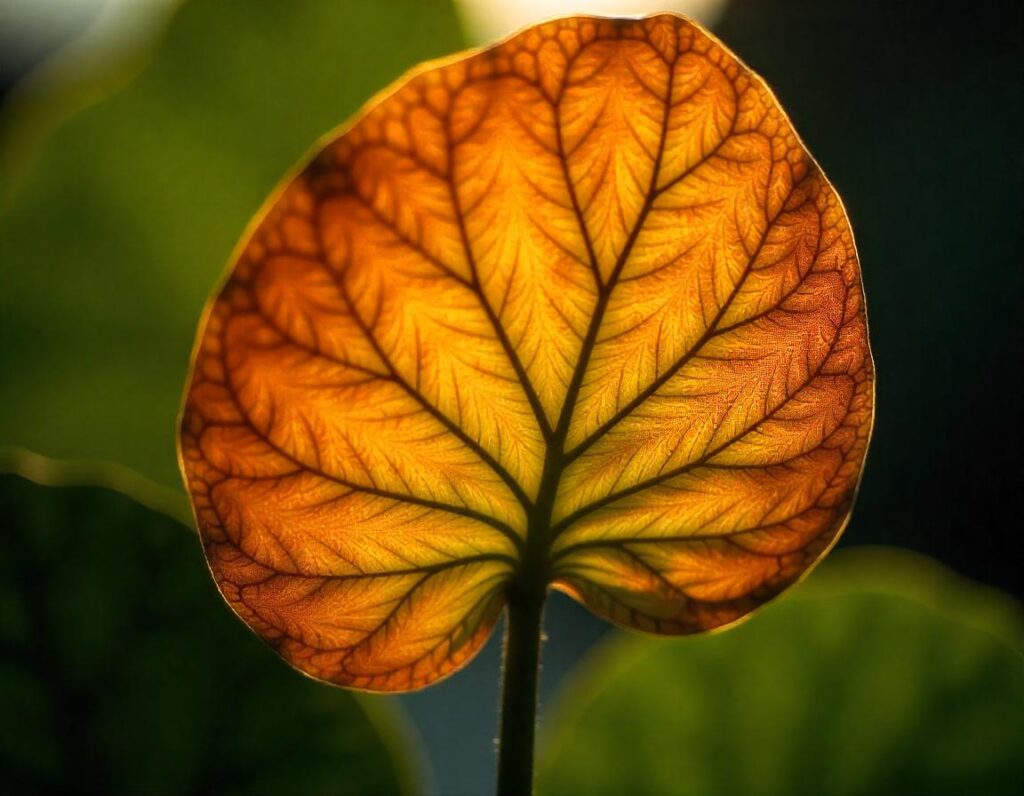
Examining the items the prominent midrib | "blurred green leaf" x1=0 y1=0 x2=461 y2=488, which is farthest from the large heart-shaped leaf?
"blurred green leaf" x1=0 y1=0 x2=461 y2=488

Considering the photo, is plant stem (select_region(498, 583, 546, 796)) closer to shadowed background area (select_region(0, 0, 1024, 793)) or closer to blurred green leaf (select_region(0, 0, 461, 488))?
shadowed background area (select_region(0, 0, 1024, 793))

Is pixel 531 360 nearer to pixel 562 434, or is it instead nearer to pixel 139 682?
pixel 562 434

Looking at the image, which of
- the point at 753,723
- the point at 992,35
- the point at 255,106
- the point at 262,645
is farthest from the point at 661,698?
the point at 992,35

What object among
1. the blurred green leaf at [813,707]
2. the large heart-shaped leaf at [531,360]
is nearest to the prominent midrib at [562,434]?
the large heart-shaped leaf at [531,360]

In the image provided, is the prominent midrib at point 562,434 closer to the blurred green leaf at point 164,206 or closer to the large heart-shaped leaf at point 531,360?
the large heart-shaped leaf at point 531,360

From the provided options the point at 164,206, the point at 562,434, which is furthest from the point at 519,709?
the point at 164,206

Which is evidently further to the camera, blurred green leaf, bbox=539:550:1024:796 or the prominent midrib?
blurred green leaf, bbox=539:550:1024:796
